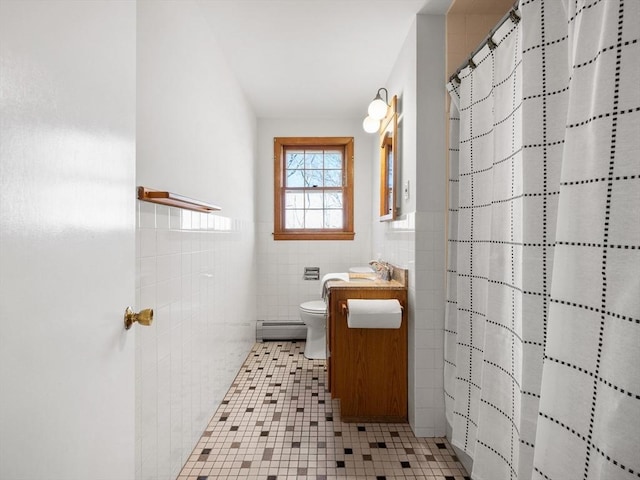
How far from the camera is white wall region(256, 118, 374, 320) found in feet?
13.6

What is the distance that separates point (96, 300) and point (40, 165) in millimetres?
309

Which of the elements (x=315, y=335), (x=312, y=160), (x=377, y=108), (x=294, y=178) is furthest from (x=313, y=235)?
(x=377, y=108)

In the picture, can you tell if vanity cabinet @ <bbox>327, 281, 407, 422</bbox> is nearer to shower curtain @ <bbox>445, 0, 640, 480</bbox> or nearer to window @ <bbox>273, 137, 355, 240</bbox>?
shower curtain @ <bbox>445, 0, 640, 480</bbox>

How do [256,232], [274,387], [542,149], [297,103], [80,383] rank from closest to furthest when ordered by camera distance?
[80,383], [542,149], [274,387], [297,103], [256,232]

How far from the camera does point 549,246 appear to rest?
118 cm

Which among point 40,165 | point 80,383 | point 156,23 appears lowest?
point 80,383

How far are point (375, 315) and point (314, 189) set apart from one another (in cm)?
228

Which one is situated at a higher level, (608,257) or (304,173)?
(304,173)

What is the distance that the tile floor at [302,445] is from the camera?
6.08 feet

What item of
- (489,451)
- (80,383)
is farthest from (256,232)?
(80,383)

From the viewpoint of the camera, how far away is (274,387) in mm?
2857

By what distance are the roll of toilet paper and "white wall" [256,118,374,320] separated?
1927mm

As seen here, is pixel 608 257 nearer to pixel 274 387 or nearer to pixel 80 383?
pixel 80 383

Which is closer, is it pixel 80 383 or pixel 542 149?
pixel 80 383
